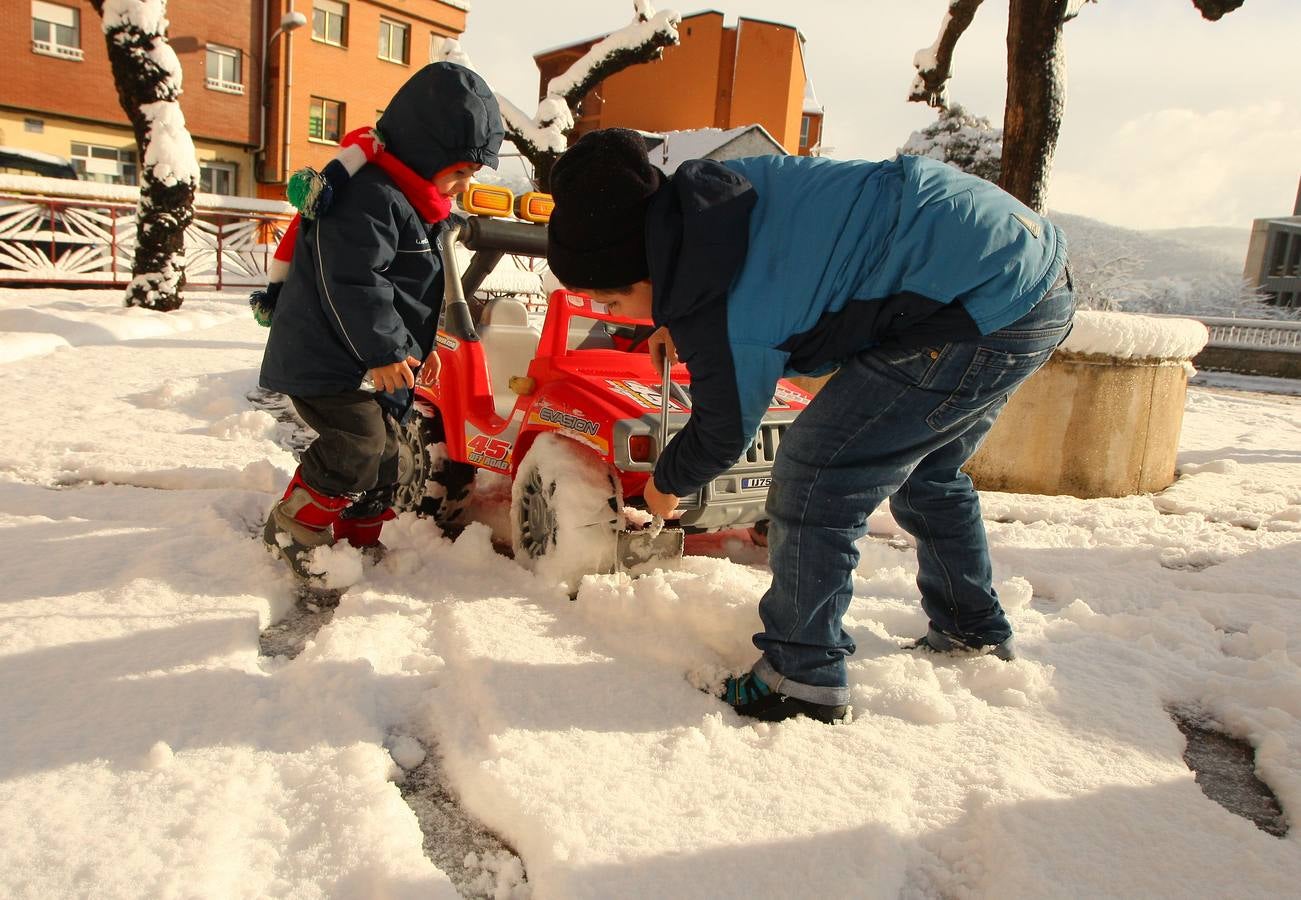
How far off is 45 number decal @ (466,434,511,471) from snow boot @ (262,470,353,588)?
635 mm

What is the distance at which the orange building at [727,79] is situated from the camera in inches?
1111

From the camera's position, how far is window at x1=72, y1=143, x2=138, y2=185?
71.0ft

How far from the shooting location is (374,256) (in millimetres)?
2574

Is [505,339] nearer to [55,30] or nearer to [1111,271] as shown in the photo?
[55,30]

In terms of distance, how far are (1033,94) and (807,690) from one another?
569cm

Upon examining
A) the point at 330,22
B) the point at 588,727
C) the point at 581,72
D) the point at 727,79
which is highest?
the point at 727,79

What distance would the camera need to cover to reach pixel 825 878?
156 cm

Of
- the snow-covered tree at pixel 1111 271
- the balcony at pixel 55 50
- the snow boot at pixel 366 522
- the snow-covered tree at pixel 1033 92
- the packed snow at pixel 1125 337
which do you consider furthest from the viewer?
the snow-covered tree at pixel 1111 271

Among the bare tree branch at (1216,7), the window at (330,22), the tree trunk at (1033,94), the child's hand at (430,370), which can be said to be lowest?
the child's hand at (430,370)

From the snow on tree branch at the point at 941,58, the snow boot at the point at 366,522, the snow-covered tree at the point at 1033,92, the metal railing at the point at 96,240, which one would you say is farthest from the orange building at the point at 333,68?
the snow boot at the point at 366,522

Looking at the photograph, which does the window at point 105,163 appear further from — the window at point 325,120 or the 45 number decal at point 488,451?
the 45 number decal at point 488,451

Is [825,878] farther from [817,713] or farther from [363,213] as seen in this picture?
[363,213]

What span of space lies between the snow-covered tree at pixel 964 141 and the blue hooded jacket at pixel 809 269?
2389 centimetres

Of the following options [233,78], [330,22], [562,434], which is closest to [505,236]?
[562,434]
